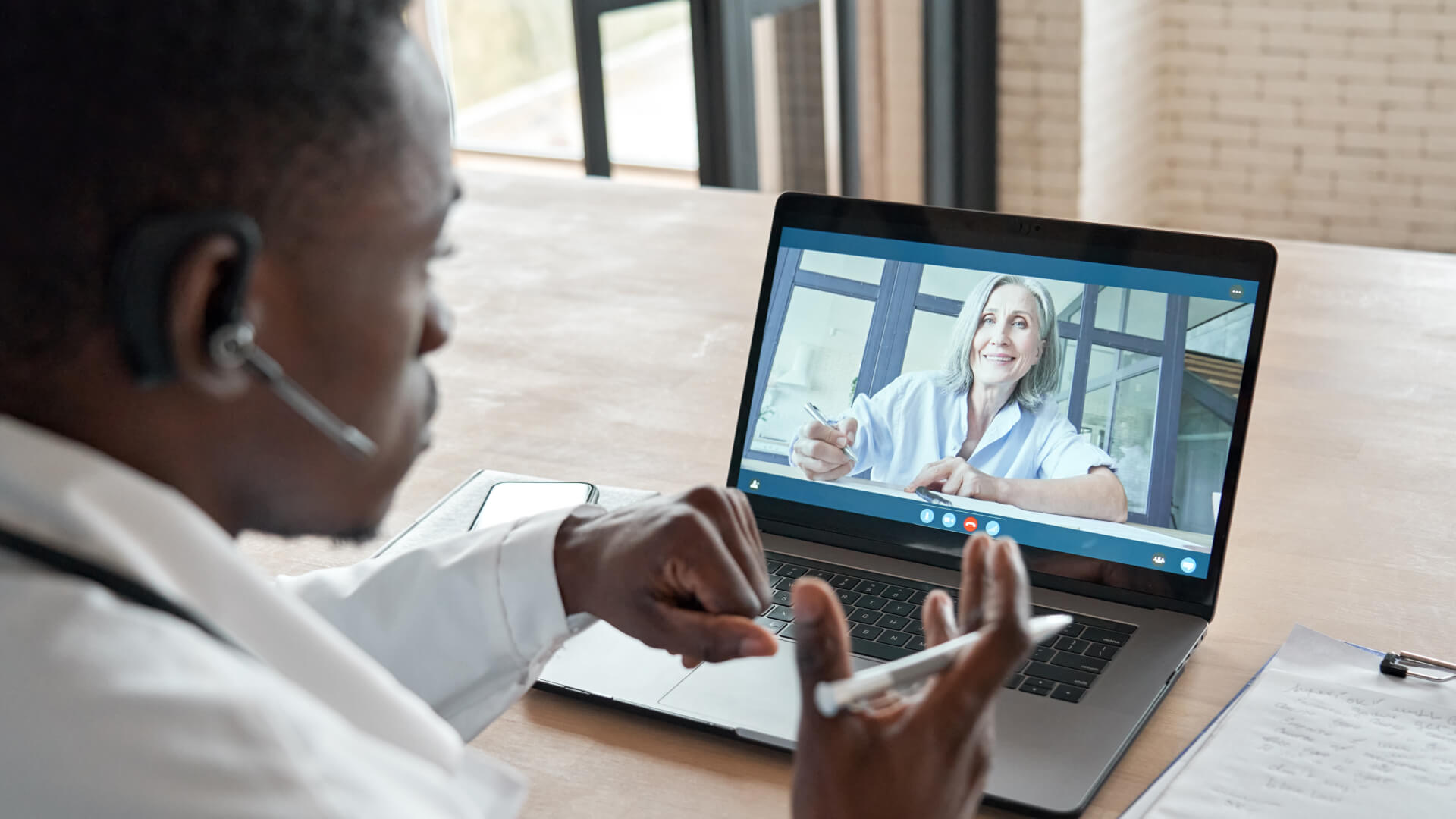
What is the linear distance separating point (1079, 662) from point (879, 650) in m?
0.13

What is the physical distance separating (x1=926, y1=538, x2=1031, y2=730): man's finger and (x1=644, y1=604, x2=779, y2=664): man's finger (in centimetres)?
18

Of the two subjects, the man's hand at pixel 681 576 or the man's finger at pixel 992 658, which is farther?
the man's hand at pixel 681 576

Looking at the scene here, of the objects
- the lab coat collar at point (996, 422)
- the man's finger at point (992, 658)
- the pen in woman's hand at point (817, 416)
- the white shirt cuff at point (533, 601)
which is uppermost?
the man's finger at point (992, 658)

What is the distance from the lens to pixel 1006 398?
958 mm

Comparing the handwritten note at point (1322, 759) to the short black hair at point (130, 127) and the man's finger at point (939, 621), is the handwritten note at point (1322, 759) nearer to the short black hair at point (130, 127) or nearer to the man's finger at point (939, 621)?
the man's finger at point (939, 621)

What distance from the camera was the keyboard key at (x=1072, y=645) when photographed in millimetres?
876

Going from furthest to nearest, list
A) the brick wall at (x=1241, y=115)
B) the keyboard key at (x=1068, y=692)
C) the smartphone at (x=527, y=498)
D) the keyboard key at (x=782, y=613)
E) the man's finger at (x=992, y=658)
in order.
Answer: the brick wall at (x=1241, y=115)
the smartphone at (x=527, y=498)
the keyboard key at (x=782, y=613)
the keyboard key at (x=1068, y=692)
the man's finger at (x=992, y=658)

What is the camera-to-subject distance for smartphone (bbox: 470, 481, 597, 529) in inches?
44.8

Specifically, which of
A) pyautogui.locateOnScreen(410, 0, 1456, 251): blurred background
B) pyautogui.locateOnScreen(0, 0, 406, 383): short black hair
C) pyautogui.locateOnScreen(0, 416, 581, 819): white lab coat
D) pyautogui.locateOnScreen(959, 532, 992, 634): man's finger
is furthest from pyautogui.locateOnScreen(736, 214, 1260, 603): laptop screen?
pyautogui.locateOnScreen(410, 0, 1456, 251): blurred background

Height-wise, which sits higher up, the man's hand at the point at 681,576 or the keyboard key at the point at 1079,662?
the man's hand at the point at 681,576

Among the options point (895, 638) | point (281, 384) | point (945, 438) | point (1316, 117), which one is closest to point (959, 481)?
point (945, 438)

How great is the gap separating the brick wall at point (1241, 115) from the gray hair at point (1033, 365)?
9.03 ft

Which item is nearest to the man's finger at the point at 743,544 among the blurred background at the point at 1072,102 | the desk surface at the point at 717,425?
the desk surface at the point at 717,425

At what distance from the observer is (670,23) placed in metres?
4.41
